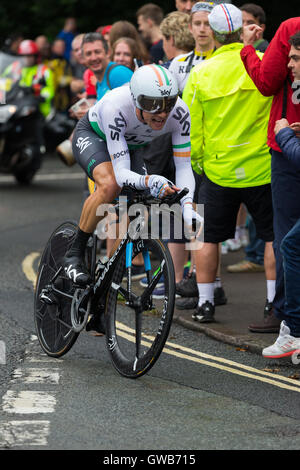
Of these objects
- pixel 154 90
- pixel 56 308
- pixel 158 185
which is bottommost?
pixel 56 308

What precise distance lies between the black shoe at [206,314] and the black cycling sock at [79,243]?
1455 mm

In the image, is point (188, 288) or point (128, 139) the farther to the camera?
point (188, 288)

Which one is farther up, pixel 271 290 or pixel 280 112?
pixel 280 112

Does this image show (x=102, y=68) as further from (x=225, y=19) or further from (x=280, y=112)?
(x=280, y=112)

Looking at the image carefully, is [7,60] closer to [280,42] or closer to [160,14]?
[160,14]

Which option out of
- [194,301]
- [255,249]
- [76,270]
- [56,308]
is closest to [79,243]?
[76,270]

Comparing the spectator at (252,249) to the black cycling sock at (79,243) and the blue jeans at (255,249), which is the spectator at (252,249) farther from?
the black cycling sock at (79,243)

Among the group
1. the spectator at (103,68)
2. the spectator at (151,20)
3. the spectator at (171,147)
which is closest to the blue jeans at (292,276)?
the spectator at (171,147)

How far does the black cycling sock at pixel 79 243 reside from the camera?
23.3ft

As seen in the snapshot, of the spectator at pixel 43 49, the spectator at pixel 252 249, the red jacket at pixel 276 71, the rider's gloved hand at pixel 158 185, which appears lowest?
the spectator at pixel 43 49

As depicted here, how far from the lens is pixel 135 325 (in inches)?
261

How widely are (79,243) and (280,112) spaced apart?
1593 mm

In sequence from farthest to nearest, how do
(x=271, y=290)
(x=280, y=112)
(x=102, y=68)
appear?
(x=102, y=68), (x=271, y=290), (x=280, y=112)

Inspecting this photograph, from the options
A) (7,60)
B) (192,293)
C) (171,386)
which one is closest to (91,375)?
(171,386)
